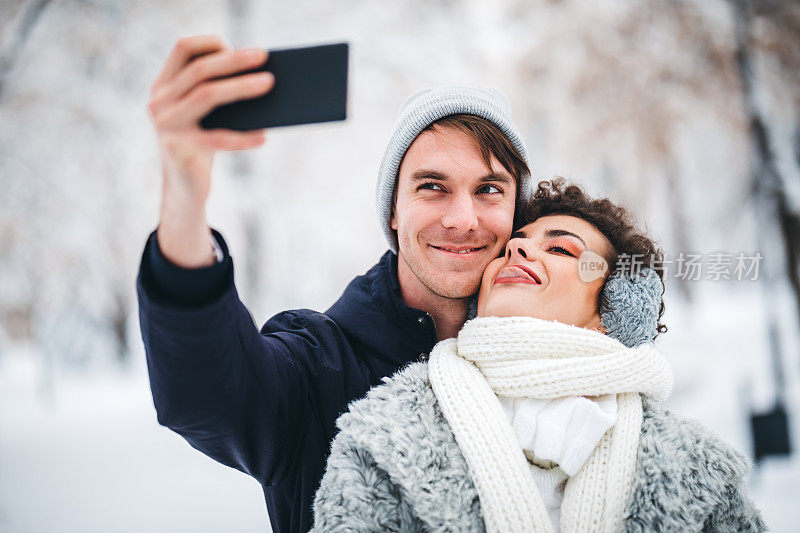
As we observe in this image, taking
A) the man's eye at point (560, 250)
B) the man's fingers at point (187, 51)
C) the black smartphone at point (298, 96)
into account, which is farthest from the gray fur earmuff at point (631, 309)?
the man's fingers at point (187, 51)

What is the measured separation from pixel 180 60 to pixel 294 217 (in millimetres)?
6726

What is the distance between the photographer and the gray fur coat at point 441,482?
128cm

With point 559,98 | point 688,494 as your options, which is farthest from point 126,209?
point 688,494

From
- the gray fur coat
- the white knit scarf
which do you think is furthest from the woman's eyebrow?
the gray fur coat

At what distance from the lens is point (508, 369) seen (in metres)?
1.47

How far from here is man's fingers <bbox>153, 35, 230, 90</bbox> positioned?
1007 millimetres

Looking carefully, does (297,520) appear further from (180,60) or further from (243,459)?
(180,60)

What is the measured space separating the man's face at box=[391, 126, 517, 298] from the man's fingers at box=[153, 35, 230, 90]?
93 centimetres

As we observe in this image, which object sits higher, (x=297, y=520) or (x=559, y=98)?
(x=559, y=98)

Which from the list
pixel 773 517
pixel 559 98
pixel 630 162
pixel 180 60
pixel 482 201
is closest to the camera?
pixel 180 60

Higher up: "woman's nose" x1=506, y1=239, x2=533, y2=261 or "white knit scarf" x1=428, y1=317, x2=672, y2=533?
"woman's nose" x1=506, y1=239, x2=533, y2=261

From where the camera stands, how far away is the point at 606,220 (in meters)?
1.90

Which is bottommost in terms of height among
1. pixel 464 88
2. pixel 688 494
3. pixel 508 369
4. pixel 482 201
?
pixel 688 494

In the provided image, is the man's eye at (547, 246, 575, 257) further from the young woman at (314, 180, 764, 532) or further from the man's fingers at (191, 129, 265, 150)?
the man's fingers at (191, 129, 265, 150)
